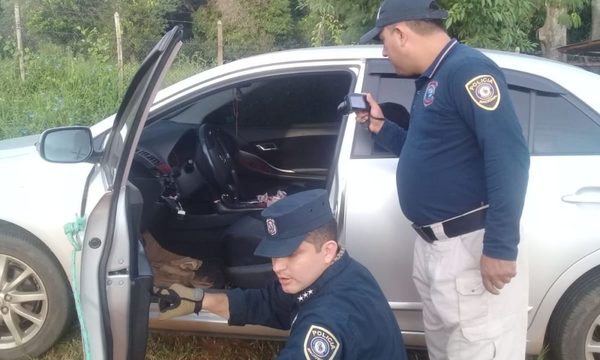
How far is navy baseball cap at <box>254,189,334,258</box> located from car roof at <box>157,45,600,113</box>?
1366 millimetres

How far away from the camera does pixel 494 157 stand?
2143mm

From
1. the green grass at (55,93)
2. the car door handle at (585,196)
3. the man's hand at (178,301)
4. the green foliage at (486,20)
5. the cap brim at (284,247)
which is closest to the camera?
the cap brim at (284,247)

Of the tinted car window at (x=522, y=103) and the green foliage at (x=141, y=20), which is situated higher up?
the green foliage at (x=141, y=20)

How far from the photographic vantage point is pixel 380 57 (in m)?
3.14

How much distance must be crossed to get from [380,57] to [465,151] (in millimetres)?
976

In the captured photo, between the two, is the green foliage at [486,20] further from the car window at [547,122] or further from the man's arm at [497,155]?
the man's arm at [497,155]

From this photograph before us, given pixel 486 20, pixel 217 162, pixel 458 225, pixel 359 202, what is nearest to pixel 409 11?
pixel 458 225

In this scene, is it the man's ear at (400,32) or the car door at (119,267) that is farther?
the man's ear at (400,32)

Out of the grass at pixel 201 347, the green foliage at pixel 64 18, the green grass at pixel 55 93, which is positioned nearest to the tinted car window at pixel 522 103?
the grass at pixel 201 347

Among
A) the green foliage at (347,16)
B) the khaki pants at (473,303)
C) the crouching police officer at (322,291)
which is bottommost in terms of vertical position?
the khaki pants at (473,303)

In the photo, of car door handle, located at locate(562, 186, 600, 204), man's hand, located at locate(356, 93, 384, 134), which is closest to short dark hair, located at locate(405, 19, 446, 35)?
man's hand, located at locate(356, 93, 384, 134)

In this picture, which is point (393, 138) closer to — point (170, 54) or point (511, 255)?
point (511, 255)

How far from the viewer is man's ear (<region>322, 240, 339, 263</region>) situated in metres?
1.90

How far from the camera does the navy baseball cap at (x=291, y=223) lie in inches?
74.2
